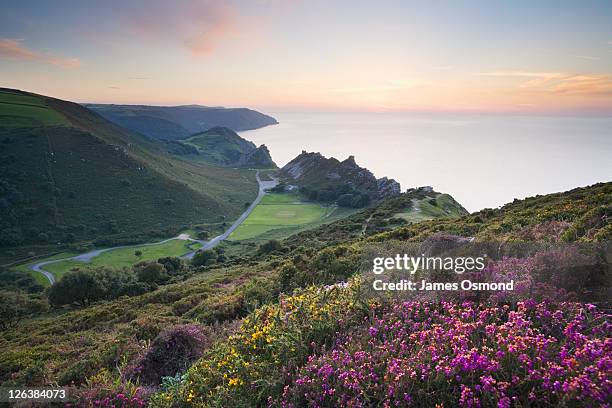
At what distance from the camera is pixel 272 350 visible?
5.73 metres

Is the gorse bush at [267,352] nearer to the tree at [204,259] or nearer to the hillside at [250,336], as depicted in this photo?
the hillside at [250,336]

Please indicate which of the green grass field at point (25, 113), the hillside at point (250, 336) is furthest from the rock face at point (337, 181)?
the hillside at point (250, 336)

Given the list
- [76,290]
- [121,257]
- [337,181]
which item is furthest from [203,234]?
[337,181]

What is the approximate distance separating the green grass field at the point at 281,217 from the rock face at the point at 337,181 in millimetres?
7887

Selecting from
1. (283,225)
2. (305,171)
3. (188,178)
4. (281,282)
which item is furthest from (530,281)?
(305,171)

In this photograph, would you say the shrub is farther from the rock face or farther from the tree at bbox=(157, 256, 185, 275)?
the rock face

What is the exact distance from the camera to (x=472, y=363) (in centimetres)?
394

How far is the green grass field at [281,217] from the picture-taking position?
316ft

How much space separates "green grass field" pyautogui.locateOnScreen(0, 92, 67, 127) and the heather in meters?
159

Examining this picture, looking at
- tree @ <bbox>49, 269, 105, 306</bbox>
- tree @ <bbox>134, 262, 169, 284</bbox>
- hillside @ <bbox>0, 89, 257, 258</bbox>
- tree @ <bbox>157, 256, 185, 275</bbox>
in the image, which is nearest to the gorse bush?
tree @ <bbox>49, 269, 105, 306</bbox>

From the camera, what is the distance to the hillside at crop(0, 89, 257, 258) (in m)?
91.6

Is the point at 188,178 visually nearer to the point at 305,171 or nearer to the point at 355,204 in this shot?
the point at 305,171

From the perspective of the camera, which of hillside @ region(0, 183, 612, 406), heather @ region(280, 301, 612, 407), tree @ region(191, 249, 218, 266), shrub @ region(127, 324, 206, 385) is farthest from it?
tree @ region(191, 249, 218, 266)

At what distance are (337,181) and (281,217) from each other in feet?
140
